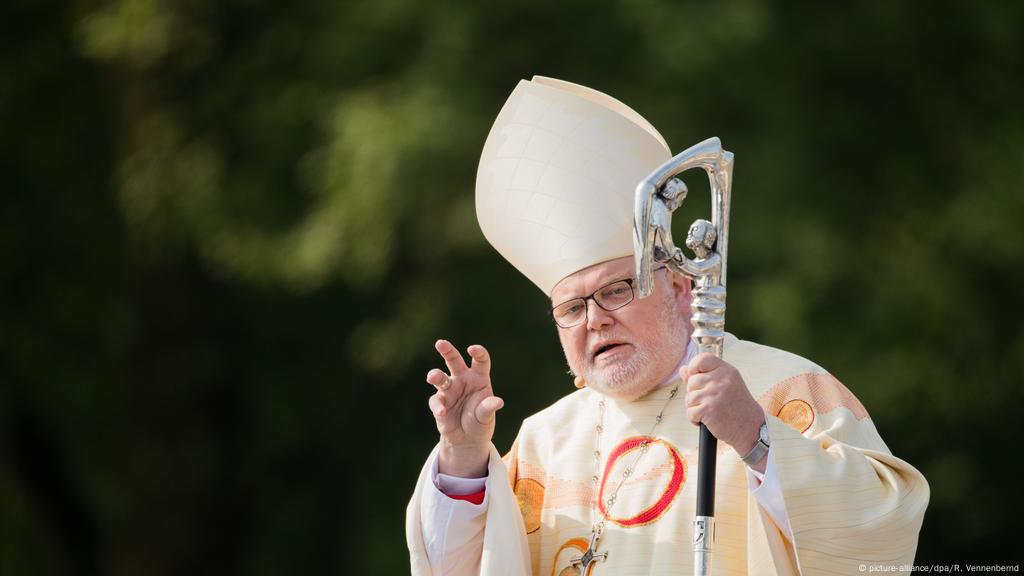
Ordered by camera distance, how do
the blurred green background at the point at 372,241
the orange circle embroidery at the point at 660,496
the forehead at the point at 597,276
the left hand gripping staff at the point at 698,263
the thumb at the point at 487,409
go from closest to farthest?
1. the left hand gripping staff at the point at 698,263
2. the thumb at the point at 487,409
3. the orange circle embroidery at the point at 660,496
4. the forehead at the point at 597,276
5. the blurred green background at the point at 372,241

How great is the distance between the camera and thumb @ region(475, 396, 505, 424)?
11.5 feet

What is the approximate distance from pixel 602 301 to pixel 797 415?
0.56 metres

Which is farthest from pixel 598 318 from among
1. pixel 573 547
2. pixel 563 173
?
pixel 573 547

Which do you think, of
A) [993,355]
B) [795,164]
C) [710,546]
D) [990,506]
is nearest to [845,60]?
[795,164]

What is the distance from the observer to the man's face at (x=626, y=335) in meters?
3.85

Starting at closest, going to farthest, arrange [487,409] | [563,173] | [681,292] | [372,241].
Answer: [487,409], [681,292], [563,173], [372,241]

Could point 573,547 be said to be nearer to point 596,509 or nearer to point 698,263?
point 596,509

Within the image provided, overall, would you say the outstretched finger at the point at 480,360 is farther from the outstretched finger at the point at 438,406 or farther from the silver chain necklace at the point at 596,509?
the silver chain necklace at the point at 596,509

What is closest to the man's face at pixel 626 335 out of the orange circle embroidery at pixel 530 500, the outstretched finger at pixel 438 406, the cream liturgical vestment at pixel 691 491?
the cream liturgical vestment at pixel 691 491

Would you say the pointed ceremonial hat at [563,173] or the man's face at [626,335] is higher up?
the pointed ceremonial hat at [563,173]

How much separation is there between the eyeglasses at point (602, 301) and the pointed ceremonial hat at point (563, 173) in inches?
3.8

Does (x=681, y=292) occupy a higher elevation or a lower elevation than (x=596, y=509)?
higher

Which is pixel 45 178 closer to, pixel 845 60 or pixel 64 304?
pixel 64 304

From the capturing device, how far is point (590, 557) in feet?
12.5
